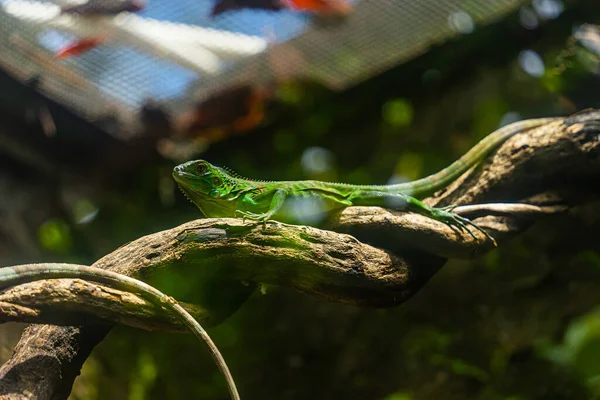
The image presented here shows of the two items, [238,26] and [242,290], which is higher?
[238,26]

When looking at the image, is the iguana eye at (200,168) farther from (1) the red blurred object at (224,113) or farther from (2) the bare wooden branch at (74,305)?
(1) the red blurred object at (224,113)

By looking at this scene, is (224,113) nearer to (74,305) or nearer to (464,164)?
(464,164)

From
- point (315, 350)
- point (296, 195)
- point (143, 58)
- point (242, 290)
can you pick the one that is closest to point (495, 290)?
point (315, 350)

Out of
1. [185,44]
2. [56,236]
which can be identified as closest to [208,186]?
[185,44]

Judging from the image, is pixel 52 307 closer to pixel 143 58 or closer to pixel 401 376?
pixel 143 58

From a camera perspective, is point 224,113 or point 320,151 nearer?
point 224,113
